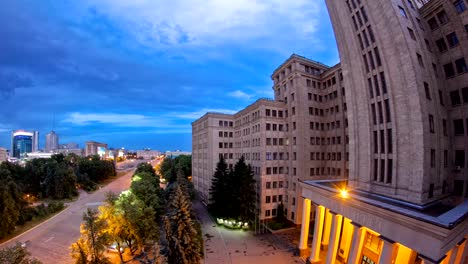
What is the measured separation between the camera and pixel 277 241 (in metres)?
38.2

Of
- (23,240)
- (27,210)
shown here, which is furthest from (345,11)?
(27,210)

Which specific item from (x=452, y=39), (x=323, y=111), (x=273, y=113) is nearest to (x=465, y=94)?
(x=452, y=39)

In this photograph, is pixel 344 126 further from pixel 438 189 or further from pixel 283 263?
pixel 283 263

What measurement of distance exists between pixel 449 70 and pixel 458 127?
569cm

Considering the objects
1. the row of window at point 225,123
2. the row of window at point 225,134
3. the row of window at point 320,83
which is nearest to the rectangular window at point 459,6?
the row of window at point 320,83

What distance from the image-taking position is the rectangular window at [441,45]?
79.3 feet

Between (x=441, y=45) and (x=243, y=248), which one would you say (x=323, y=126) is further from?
(x=243, y=248)

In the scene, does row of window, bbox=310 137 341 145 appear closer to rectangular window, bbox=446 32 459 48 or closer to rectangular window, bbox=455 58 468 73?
rectangular window, bbox=455 58 468 73

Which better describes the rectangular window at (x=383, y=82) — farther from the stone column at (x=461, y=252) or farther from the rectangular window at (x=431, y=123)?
the stone column at (x=461, y=252)

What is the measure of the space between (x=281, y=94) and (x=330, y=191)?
29.0 metres

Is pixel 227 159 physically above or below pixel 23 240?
above

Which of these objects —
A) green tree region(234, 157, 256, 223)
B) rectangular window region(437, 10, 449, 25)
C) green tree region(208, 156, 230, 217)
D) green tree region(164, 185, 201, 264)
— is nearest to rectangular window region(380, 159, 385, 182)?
rectangular window region(437, 10, 449, 25)

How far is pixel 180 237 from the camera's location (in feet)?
81.7

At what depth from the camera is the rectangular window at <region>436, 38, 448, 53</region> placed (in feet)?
79.3
